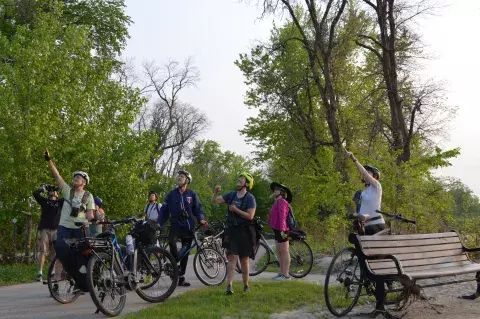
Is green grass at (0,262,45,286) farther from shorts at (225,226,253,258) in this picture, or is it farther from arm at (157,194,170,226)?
shorts at (225,226,253,258)

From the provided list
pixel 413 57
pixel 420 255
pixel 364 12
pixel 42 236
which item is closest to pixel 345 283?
pixel 420 255

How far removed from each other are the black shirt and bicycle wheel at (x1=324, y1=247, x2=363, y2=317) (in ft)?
21.4

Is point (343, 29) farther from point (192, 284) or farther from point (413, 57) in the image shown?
point (192, 284)

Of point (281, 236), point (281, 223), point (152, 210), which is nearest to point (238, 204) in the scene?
point (281, 236)

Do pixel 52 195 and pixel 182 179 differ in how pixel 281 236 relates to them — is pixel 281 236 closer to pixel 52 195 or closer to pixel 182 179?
pixel 182 179

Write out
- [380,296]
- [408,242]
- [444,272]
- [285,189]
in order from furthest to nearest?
1. [285,189]
2. [408,242]
3. [444,272]
4. [380,296]

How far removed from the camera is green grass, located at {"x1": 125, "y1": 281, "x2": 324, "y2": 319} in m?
6.68

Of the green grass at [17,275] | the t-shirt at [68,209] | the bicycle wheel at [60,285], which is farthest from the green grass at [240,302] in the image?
the green grass at [17,275]

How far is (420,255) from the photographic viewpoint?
7.66 meters

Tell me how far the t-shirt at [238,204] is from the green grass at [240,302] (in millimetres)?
1041

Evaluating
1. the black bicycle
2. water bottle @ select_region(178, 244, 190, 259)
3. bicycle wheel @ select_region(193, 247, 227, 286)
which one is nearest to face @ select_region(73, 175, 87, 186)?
the black bicycle

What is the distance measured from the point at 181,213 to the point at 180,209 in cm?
7

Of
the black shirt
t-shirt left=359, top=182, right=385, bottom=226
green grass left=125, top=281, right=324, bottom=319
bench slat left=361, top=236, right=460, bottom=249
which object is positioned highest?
the black shirt

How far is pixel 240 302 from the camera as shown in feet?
24.6
